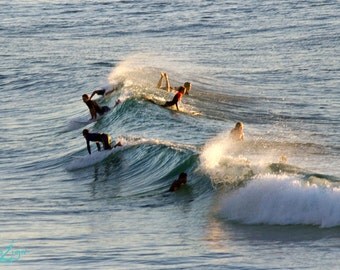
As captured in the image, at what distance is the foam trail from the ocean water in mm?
36

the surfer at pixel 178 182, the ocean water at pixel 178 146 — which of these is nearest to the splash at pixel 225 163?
the ocean water at pixel 178 146

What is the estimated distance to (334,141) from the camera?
101 feet

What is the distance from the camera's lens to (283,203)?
2045 centimetres

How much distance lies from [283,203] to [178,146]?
26.1 ft

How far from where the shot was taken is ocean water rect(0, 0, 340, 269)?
18.4m

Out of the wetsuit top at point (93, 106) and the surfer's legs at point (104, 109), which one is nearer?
the wetsuit top at point (93, 106)

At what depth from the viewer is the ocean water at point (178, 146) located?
18.4 m

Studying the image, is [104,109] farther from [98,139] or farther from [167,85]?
[98,139]

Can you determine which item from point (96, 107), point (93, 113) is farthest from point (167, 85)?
point (96, 107)

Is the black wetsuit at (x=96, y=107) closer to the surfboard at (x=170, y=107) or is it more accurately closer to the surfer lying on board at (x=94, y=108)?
the surfer lying on board at (x=94, y=108)

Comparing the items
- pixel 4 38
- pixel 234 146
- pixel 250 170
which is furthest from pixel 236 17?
pixel 250 170

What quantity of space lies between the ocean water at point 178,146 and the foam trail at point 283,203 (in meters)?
0.04

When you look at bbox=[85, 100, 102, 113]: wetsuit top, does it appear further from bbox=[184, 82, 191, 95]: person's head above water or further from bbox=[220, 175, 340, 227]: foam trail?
bbox=[220, 175, 340, 227]: foam trail

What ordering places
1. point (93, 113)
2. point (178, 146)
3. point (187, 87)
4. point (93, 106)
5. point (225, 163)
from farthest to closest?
point (187, 87)
point (93, 113)
point (93, 106)
point (178, 146)
point (225, 163)
